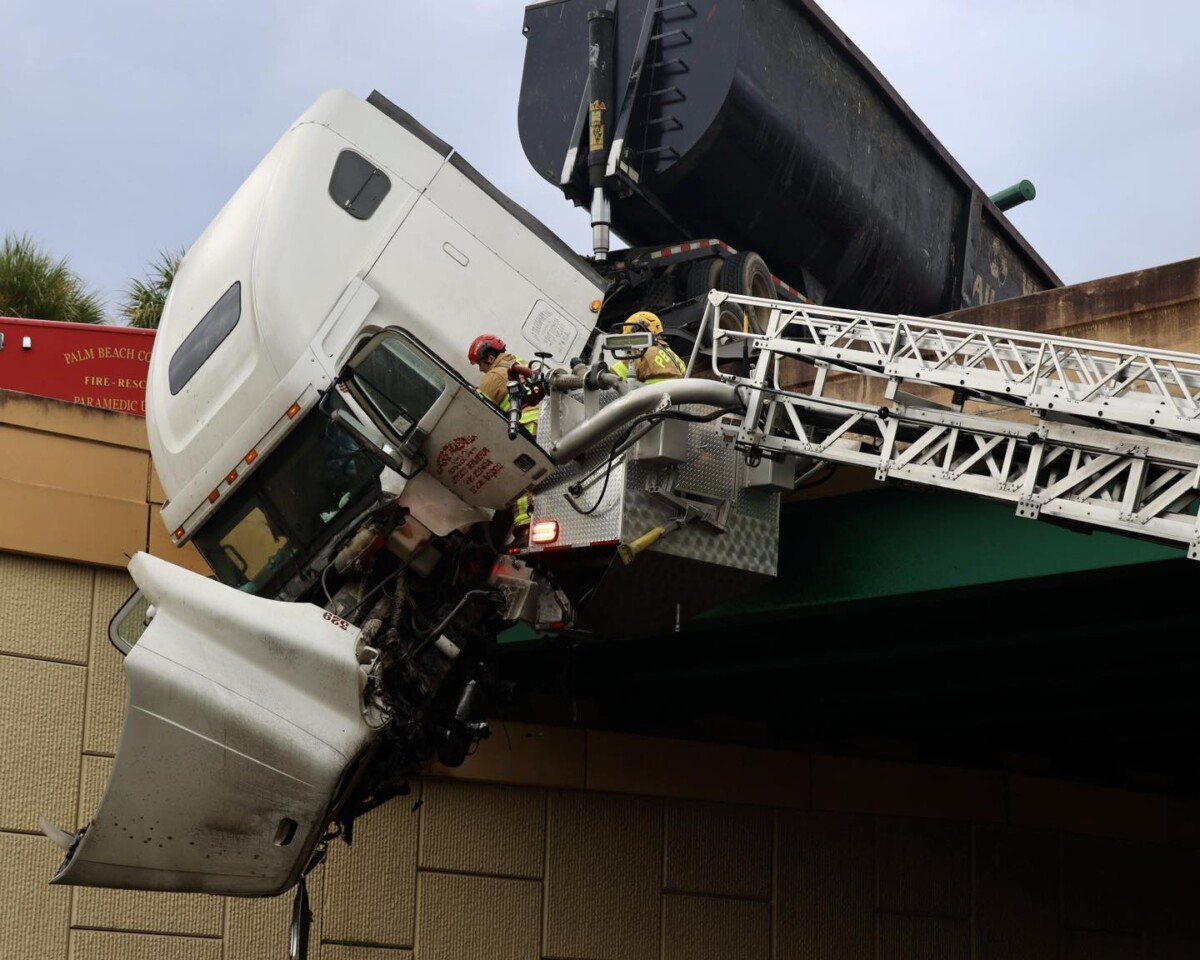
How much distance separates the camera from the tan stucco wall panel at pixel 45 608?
12.0 metres

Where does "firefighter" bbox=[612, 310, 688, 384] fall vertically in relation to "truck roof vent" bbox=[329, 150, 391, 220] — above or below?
below

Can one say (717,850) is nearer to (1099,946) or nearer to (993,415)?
(1099,946)

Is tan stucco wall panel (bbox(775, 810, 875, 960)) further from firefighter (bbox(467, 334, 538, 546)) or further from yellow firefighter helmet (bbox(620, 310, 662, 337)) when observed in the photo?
yellow firefighter helmet (bbox(620, 310, 662, 337))

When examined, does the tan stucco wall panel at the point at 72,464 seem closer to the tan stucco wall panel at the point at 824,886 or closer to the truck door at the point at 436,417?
the truck door at the point at 436,417

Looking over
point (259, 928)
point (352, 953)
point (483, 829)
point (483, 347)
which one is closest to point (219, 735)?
point (483, 347)

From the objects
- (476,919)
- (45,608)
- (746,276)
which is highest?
(746,276)

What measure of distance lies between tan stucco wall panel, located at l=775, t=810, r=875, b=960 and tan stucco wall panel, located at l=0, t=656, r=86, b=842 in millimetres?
6358

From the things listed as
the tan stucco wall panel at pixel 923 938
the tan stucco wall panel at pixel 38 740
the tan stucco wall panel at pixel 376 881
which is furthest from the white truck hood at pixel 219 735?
the tan stucco wall panel at pixel 923 938

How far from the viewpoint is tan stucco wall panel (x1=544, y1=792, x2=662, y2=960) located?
1416 cm

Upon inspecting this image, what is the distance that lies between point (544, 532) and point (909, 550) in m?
2.27

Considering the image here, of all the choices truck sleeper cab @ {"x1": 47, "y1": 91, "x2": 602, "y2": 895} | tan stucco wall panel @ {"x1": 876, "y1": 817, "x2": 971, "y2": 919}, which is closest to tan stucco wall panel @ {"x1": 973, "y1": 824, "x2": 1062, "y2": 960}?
tan stucco wall panel @ {"x1": 876, "y1": 817, "x2": 971, "y2": 919}

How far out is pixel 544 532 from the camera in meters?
9.67

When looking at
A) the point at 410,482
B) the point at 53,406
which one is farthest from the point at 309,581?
the point at 53,406

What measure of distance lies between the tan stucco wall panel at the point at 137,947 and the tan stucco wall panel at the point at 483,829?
1.81 metres
